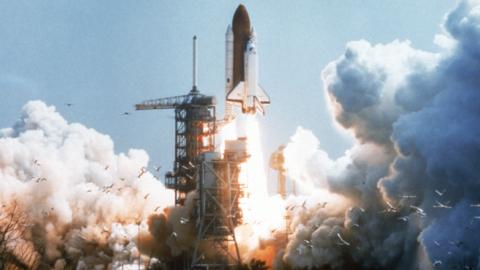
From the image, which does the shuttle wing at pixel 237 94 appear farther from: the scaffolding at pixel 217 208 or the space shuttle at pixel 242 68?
the scaffolding at pixel 217 208

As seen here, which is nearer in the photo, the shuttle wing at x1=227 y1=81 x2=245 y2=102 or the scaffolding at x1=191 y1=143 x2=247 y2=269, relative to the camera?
the scaffolding at x1=191 y1=143 x2=247 y2=269

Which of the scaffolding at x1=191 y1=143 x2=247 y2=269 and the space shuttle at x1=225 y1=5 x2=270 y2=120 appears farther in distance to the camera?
the space shuttle at x1=225 y1=5 x2=270 y2=120

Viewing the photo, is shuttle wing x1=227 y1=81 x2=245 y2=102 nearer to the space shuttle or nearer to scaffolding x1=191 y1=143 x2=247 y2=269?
the space shuttle

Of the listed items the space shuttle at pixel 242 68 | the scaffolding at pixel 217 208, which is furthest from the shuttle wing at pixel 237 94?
the scaffolding at pixel 217 208

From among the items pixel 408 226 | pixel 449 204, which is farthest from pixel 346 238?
pixel 449 204

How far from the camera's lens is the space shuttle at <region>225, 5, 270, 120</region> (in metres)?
65.2

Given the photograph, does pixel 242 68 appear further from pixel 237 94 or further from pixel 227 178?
pixel 227 178

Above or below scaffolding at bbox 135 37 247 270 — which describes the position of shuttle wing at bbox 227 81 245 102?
above

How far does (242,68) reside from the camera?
66.2 meters

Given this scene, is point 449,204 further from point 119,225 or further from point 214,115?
point 119,225

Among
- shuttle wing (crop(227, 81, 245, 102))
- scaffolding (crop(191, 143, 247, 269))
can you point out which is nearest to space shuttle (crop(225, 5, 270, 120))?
shuttle wing (crop(227, 81, 245, 102))

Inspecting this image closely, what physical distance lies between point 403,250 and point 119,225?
31032mm

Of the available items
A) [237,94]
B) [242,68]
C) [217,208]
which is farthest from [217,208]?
[242,68]

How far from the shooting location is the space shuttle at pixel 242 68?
214 feet
